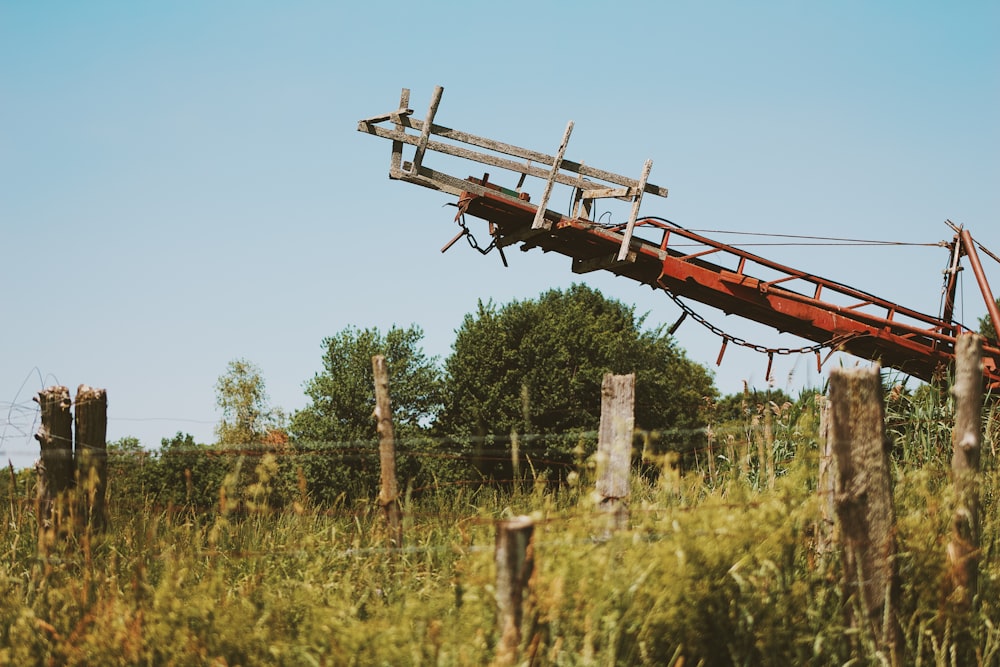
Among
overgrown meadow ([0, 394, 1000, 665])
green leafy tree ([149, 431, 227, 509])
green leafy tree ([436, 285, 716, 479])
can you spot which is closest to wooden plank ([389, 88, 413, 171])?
overgrown meadow ([0, 394, 1000, 665])

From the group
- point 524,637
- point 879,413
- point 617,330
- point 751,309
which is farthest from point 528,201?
point 617,330

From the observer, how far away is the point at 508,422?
2319cm

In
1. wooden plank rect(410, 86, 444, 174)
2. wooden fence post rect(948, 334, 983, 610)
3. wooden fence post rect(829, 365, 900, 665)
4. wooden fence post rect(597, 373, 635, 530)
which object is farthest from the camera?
wooden plank rect(410, 86, 444, 174)

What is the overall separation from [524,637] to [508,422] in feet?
66.1

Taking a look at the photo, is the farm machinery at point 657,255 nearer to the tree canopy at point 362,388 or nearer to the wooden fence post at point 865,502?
the wooden fence post at point 865,502

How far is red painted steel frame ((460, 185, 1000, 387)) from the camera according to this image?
9516mm

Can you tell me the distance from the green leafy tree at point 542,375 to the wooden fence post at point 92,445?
1627cm

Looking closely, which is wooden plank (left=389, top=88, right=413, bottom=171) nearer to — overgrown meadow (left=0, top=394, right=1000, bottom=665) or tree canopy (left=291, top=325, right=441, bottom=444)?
overgrown meadow (left=0, top=394, right=1000, bottom=665)

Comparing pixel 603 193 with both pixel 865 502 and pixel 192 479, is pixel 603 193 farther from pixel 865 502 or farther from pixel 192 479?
pixel 192 479

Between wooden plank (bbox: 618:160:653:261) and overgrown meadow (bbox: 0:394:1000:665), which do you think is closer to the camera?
overgrown meadow (bbox: 0:394:1000:665)

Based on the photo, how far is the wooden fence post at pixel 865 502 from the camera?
3748 millimetres

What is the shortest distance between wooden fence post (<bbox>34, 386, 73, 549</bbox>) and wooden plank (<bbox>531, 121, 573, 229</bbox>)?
512 cm

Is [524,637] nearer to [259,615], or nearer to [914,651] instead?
[259,615]

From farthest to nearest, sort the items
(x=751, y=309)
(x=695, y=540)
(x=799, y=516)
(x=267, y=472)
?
(x=751, y=309)
(x=267, y=472)
(x=799, y=516)
(x=695, y=540)
